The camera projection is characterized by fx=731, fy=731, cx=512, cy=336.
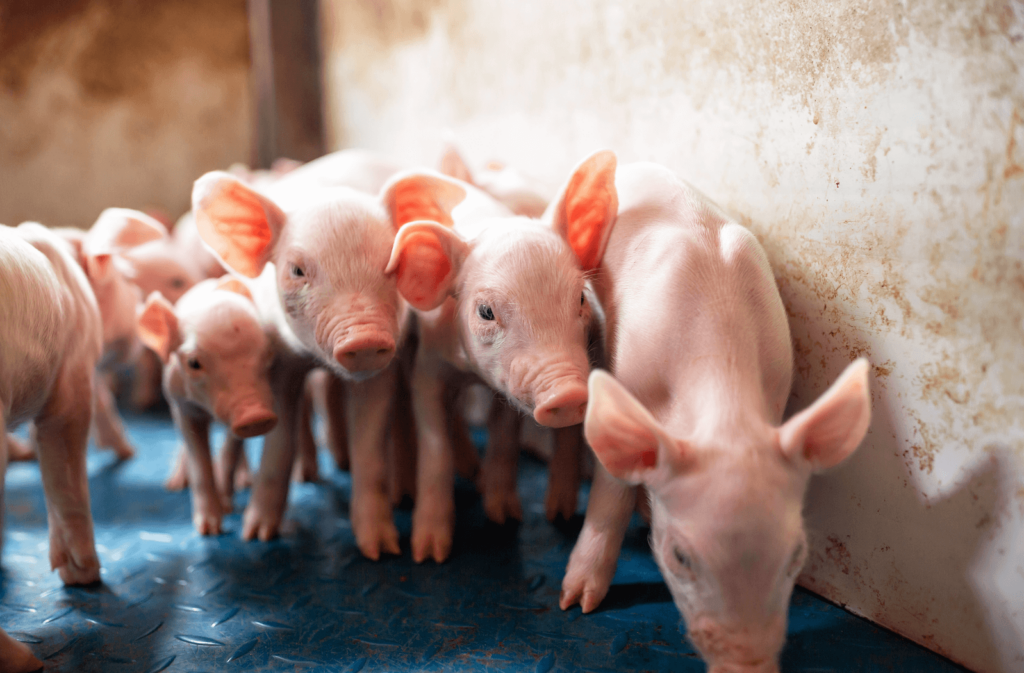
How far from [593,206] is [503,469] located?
3.30 feet

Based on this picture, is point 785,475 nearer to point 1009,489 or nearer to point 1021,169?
point 1009,489

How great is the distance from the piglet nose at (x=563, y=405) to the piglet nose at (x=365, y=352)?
481mm

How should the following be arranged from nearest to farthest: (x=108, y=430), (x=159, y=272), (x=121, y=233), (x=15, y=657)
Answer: (x=15, y=657)
(x=121, y=233)
(x=108, y=430)
(x=159, y=272)

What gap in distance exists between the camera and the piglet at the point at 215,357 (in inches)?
88.4

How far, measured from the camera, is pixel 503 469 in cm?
259

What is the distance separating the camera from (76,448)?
2090 millimetres

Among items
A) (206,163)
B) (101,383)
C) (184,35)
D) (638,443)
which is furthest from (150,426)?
(638,443)

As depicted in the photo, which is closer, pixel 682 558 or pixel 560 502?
pixel 682 558

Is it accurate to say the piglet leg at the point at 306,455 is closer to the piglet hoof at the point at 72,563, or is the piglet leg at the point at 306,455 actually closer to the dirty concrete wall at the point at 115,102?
the piglet hoof at the point at 72,563

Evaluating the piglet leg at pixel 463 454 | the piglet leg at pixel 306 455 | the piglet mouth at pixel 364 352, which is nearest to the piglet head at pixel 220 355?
the piglet mouth at pixel 364 352

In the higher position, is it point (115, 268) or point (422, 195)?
point (422, 195)

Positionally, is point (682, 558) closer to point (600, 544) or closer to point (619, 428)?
point (619, 428)

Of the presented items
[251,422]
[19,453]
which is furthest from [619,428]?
[19,453]

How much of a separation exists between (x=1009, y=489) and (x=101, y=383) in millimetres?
3510
